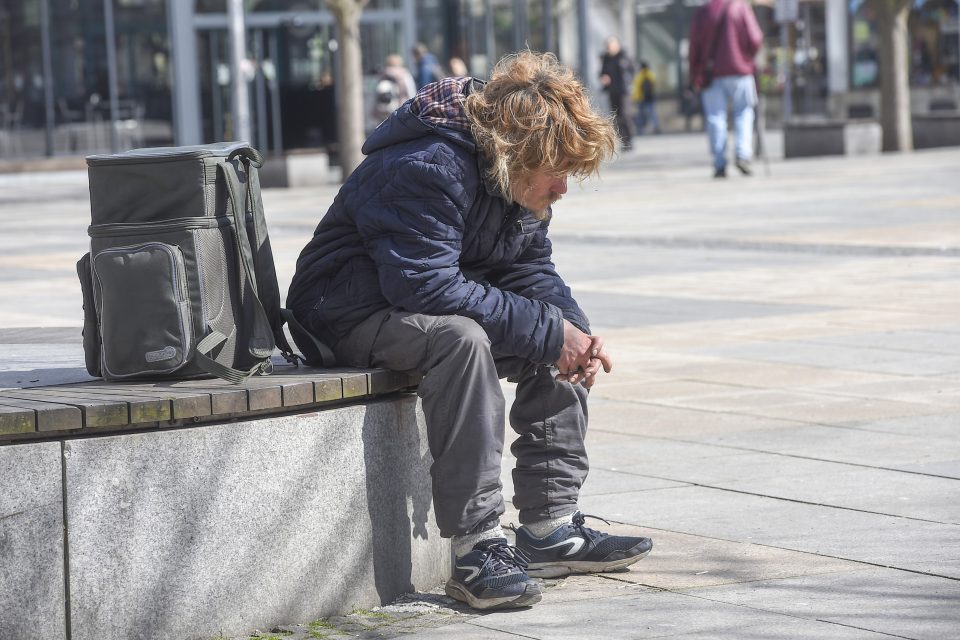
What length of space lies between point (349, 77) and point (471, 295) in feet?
55.6

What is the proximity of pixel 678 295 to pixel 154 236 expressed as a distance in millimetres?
6257

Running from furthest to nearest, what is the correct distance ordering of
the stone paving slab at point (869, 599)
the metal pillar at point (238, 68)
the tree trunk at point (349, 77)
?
the metal pillar at point (238, 68) → the tree trunk at point (349, 77) → the stone paving slab at point (869, 599)

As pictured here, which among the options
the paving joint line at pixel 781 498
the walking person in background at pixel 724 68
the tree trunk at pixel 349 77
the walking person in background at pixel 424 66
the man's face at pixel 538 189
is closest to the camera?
the man's face at pixel 538 189

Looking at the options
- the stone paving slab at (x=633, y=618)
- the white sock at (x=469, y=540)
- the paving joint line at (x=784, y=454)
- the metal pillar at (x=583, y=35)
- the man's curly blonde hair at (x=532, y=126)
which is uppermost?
the metal pillar at (x=583, y=35)

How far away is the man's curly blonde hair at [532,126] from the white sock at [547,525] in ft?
2.79

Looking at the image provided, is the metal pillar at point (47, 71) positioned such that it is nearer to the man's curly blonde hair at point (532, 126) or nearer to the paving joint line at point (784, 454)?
the paving joint line at point (784, 454)

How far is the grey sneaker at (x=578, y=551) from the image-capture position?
4.25 meters

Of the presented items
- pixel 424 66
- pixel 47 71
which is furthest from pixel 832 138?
pixel 47 71

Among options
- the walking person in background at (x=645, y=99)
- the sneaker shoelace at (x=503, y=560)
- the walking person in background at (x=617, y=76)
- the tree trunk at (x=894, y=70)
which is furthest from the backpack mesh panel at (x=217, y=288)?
the walking person in background at (x=645, y=99)

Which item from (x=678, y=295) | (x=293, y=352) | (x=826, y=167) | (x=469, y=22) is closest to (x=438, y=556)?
(x=293, y=352)

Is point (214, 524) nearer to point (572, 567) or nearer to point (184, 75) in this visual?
point (572, 567)

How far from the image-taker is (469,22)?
33.5 m

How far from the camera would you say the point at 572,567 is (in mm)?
4293

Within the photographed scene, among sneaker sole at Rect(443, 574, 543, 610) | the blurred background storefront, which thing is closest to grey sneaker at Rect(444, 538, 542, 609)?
sneaker sole at Rect(443, 574, 543, 610)
